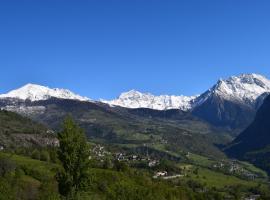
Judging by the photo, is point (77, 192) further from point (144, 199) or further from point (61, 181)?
point (144, 199)

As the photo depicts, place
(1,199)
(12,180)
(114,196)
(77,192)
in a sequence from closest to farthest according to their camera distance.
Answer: (1,199), (77,192), (114,196), (12,180)

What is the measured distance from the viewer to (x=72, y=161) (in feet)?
427

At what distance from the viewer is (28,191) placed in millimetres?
198625

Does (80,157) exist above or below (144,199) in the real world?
above

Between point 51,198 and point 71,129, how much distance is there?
24061mm

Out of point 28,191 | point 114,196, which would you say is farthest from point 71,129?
point 28,191

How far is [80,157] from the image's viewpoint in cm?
13088

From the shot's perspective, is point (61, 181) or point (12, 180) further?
point (12, 180)

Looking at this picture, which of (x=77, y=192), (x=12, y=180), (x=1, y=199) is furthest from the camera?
(x=12, y=180)

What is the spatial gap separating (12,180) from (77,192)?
77.9m

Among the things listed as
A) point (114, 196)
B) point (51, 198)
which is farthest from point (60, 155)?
point (114, 196)

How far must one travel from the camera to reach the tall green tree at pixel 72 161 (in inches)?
5084

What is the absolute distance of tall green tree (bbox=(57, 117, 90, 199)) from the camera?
129125 mm

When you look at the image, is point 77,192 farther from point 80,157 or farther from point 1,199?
point 1,199
